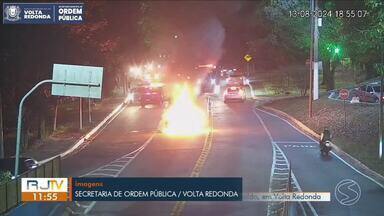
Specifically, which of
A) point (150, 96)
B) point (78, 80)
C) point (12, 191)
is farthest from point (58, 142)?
point (150, 96)

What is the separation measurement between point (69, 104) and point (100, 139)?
80.8 feet

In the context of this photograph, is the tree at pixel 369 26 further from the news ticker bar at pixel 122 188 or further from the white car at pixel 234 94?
the white car at pixel 234 94

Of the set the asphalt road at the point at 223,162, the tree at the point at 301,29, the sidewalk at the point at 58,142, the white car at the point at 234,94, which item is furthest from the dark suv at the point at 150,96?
the tree at the point at 301,29

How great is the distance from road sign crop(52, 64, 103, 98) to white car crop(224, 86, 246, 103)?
3849cm

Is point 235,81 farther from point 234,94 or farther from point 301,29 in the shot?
point 301,29

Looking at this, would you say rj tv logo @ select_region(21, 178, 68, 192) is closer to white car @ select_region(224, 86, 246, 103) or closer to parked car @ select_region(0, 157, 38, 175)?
parked car @ select_region(0, 157, 38, 175)

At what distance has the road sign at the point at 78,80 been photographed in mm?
15453

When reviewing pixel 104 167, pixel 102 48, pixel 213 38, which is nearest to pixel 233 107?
pixel 102 48

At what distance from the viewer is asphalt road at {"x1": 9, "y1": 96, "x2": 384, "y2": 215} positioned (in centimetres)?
1580

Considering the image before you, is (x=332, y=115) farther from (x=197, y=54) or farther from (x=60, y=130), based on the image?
(x=197, y=54)

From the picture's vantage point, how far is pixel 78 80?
15578mm

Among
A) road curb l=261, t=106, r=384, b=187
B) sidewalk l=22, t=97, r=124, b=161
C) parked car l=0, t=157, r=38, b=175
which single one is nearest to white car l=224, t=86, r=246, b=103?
road curb l=261, t=106, r=384, b=187

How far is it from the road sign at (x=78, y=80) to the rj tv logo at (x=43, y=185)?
11.2ft

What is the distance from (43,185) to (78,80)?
3.82 m
